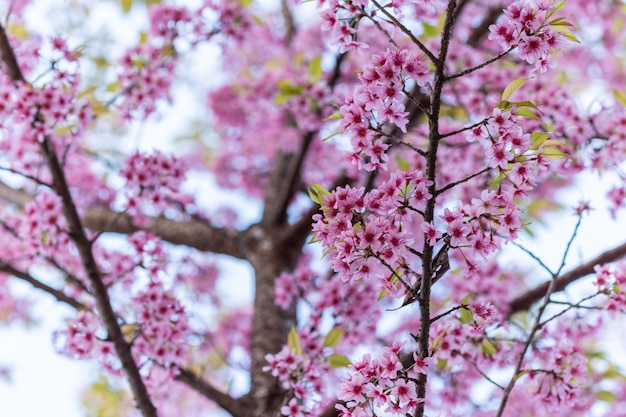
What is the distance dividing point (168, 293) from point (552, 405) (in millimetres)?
1872

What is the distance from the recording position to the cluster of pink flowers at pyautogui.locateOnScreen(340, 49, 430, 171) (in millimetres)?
1969

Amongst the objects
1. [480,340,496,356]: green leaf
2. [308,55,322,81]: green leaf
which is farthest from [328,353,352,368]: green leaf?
[308,55,322,81]: green leaf

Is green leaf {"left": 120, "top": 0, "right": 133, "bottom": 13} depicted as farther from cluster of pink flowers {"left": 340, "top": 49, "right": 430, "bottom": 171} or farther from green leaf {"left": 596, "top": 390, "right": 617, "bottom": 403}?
green leaf {"left": 596, "top": 390, "right": 617, "bottom": 403}

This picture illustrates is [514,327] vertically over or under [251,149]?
under

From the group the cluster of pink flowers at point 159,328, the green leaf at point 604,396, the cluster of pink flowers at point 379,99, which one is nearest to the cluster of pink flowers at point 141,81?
the cluster of pink flowers at point 159,328

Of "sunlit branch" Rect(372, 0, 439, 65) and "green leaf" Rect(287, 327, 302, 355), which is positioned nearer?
"sunlit branch" Rect(372, 0, 439, 65)

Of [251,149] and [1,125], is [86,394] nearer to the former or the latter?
[251,149]

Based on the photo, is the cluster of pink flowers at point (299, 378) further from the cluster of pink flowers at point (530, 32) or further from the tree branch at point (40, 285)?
the cluster of pink flowers at point (530, 32)

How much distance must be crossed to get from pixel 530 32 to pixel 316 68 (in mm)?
2556

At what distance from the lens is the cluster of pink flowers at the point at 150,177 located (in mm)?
3516

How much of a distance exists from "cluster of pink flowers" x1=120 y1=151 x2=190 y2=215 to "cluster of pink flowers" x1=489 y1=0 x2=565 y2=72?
2.11 m

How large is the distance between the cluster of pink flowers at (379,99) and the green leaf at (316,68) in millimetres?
2471

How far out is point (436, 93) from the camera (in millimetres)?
1937

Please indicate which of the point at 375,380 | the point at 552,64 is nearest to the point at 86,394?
the point at 375,380
